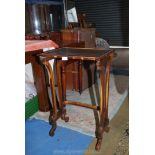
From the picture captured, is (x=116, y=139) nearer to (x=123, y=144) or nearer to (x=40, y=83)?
(x=123, y=144)

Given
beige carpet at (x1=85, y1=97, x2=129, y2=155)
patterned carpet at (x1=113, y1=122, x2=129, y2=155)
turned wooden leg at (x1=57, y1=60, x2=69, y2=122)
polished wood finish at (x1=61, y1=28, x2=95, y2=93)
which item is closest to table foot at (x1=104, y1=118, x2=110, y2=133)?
beige carpet at (x1=85, y1=97, x2=129, y2=155)

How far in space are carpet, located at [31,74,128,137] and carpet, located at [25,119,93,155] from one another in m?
0.11

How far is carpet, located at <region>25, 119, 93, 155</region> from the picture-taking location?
1944 mm

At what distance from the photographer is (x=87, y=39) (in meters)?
3.82

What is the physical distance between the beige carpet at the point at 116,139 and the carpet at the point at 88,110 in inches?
5.0

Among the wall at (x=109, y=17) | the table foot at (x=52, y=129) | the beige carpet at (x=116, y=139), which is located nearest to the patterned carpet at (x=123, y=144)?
the beige carpet at (x=116, y=139)

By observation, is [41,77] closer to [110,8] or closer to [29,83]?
[29,83]

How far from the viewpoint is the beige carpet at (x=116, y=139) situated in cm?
192

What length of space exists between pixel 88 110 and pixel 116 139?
2.36 feet

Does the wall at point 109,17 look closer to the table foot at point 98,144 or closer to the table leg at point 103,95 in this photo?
the table leg at point 103,95

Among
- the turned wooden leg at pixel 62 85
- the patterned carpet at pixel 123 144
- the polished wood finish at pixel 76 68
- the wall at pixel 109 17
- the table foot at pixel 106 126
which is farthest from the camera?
the wall at pixel 109 17

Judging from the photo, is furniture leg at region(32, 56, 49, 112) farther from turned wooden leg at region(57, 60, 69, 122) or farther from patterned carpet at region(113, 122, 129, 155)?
patterned carpet at region(113, 122, 129, 155)

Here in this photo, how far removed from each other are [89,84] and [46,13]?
158 cm
